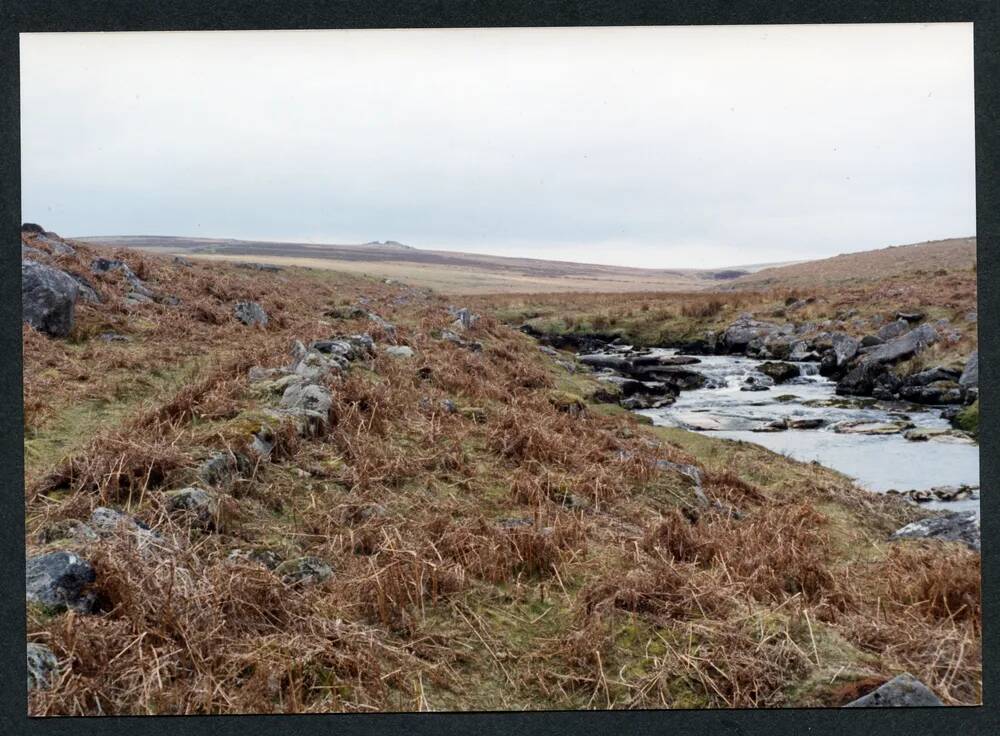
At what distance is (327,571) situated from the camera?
3887 millimetres

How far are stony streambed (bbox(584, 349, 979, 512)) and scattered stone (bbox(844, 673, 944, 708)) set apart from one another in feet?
4.77

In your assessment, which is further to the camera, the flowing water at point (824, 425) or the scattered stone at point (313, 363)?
the scattered stone at point (313, 363)

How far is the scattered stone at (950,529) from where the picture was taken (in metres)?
4.36

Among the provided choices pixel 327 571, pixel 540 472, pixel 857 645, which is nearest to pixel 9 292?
pixel 327 571

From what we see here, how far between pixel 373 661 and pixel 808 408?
4.19 metres

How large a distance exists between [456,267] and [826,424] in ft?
11.5

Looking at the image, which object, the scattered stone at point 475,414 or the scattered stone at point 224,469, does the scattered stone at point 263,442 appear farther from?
the scattered stone at point 475,414

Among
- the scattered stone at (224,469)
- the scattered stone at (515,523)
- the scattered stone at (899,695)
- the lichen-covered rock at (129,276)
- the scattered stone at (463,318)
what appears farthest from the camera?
the lichen-covered rock at (129,276)

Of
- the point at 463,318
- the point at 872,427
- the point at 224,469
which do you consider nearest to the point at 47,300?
the point at 224,469

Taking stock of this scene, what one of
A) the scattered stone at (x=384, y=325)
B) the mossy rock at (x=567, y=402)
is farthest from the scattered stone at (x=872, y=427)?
the scattered stone at (x=384, y=325)

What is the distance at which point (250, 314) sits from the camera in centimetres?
852

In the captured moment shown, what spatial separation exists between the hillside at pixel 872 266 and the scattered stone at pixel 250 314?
6359 mm

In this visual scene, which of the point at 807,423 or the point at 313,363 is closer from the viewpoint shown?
the point at 807,423

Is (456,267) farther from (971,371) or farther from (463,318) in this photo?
(971,371)
